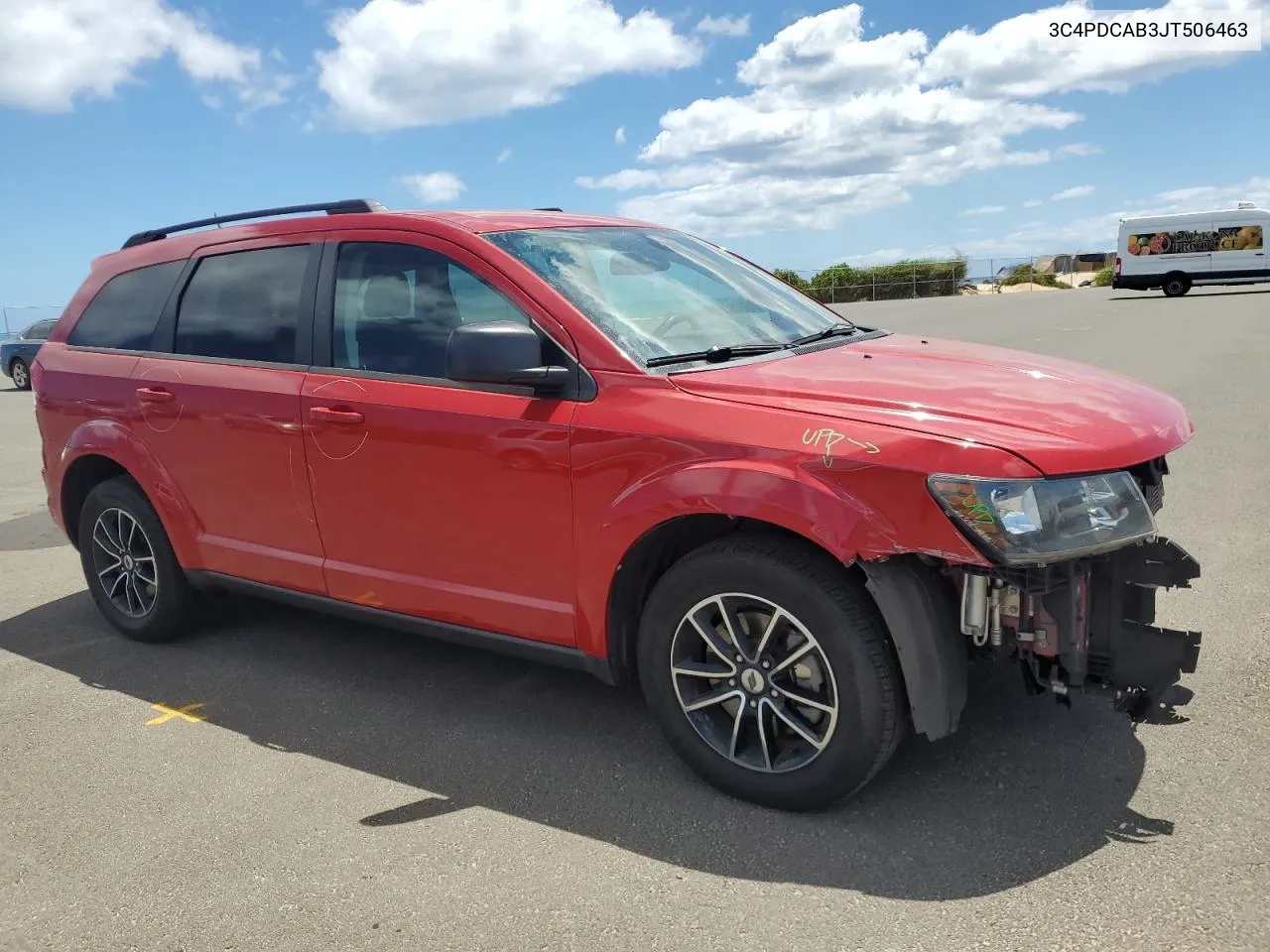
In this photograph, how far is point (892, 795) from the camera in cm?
339

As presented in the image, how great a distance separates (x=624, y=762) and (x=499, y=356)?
4.70 ft

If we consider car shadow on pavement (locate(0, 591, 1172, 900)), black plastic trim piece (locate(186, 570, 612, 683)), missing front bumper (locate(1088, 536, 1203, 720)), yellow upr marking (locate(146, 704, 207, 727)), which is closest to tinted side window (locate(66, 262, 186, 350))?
black plastic trim piece (locate(186, 570, 612, 683))

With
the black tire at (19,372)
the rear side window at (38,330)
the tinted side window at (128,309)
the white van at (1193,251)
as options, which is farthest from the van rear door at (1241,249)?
the tinted side window at (128,309)

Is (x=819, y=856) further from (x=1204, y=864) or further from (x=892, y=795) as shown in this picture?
(x=1204, y=864)

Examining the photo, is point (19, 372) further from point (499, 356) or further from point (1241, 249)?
point (1241, 249)

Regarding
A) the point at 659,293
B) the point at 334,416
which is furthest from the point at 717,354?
the point at 334,416

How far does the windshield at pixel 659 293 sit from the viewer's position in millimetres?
3746

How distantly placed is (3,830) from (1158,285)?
36.4 meters

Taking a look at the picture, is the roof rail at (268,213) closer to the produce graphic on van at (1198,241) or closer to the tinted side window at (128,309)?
the tinted side window at (128,309)

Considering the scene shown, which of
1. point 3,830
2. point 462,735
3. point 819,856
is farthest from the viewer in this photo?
point 462,735

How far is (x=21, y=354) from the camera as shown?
22250mm

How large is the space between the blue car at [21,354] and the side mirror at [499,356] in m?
21.6

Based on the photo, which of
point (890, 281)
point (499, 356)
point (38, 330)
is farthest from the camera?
point (890, 281)

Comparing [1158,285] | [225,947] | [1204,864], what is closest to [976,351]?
[1204,864]
